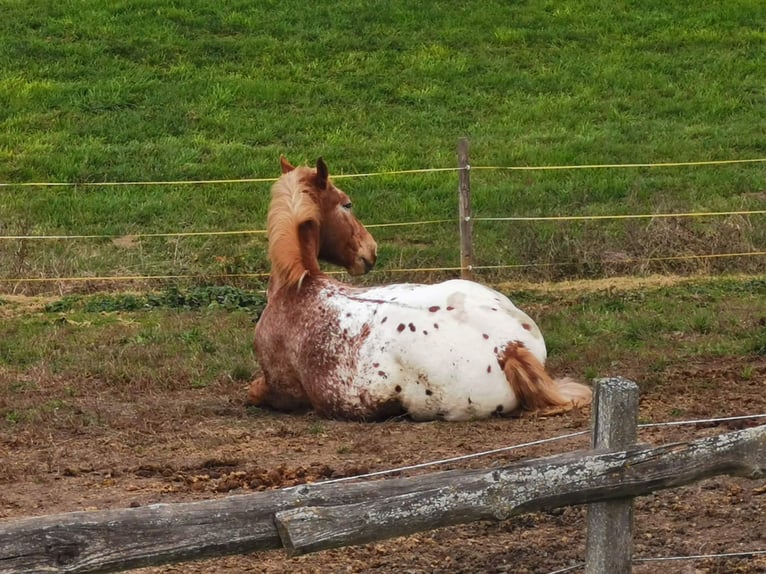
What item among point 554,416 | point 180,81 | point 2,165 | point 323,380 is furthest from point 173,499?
point 180,81

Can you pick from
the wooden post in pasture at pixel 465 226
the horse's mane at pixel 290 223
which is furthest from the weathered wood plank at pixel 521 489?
the wooden post in pasture at pixel 465 226

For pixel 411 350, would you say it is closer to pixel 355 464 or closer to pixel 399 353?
pixel 399 353

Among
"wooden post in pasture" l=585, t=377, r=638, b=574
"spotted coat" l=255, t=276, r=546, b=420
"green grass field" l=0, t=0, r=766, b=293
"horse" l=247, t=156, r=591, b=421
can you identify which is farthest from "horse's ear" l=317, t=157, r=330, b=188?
"wooden post in pasture" l=585, t=377, r=638, b=574

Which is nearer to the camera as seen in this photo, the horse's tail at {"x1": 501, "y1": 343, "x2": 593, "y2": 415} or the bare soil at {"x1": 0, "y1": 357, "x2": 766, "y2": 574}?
the bare soil at {"x1": 0, "y1": 357, "x2": 766, "y2": 574}

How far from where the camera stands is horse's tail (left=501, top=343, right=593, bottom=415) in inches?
279

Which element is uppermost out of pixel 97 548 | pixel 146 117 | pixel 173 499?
pixel 146 117

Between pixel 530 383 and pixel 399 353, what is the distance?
769mm

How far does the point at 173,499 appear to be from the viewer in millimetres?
5777

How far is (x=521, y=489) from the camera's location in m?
3.88

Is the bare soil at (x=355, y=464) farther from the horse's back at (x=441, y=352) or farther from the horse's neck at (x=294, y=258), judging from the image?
the horse's neck at (x=294, y=258)

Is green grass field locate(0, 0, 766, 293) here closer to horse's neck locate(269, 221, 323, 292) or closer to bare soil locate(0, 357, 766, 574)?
horse's neck locate(269, 221, 323, 292)

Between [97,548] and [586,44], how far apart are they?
18.5 m

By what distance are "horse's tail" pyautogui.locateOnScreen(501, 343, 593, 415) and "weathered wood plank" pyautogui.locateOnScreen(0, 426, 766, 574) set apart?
2.91 m

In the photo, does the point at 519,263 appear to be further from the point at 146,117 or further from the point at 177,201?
the point at 146,117
